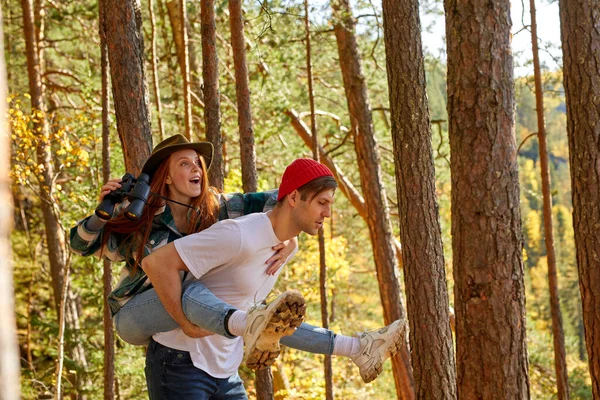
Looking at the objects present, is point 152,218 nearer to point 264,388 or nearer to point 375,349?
point 375,349

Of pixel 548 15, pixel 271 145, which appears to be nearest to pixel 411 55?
pixel 548 15

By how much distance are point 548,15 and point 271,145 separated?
6.47 meters

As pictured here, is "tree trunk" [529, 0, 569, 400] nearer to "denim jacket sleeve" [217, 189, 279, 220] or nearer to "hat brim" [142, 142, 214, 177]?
"denim jacket sleeve" [217, 189, 279, 220]

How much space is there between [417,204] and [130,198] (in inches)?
101

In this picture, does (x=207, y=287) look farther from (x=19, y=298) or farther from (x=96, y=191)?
(x=19, y=298)

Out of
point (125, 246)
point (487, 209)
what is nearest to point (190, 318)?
point (125, 246)

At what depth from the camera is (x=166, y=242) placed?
12.5 feet

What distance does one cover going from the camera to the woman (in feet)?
11.8

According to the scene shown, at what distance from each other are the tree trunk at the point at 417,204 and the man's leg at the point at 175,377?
2.29 metres

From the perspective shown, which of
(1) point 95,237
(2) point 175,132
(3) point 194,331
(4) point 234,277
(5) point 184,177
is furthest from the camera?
(2) point 175,132

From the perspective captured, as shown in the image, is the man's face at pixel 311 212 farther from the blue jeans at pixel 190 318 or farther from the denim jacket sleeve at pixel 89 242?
the denim jacket sleeve at pixel 89 242

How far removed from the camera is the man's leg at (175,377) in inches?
142

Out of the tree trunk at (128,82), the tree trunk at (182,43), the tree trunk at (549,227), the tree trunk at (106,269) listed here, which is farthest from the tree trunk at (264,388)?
the tree trunk at (549,227)

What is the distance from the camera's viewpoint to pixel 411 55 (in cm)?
555
